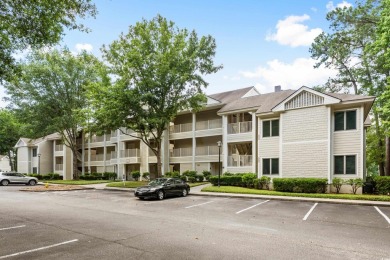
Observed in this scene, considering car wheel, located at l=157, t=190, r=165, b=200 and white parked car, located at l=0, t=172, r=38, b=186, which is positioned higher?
car wheel, located at l=157, t=190, r=165, b=200

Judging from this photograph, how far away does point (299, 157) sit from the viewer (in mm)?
22750

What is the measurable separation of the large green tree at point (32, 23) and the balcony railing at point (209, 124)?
2041cm

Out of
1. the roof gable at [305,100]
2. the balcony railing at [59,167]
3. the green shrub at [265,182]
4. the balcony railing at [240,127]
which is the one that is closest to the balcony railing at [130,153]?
the balcony railing at [240,127]

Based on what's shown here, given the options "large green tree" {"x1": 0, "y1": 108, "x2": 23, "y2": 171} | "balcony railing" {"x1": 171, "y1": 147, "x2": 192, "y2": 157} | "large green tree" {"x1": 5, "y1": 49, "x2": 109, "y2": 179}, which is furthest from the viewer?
"large green tree" {"x1": 0, "y1": 108, "x2": 23, "y2": 171}

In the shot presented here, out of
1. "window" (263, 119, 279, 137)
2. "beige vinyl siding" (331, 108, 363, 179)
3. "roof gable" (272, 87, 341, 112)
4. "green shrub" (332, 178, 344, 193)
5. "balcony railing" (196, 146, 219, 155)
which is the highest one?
"roof gable" (272, 87, 341, 112)

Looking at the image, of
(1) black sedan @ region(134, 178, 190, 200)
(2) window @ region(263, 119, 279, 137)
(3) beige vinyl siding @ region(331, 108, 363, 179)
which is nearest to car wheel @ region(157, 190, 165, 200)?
(1) black sedan @ region(134, 178, 190, 200)

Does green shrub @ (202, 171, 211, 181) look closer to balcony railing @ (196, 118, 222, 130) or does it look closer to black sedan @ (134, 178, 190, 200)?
balcony railing @ (196, 118, 222, 130)

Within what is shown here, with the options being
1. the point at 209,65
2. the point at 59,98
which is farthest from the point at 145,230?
the point at 59,98

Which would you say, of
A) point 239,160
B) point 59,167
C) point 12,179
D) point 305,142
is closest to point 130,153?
point 12,179

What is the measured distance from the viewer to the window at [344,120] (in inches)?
830

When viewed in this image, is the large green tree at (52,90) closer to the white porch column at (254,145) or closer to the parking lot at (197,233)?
the white porch column at (254,145)

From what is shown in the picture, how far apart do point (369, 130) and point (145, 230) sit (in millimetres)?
39256

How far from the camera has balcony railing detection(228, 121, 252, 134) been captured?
28.9 m

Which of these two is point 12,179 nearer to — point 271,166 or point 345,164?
point 271,166
